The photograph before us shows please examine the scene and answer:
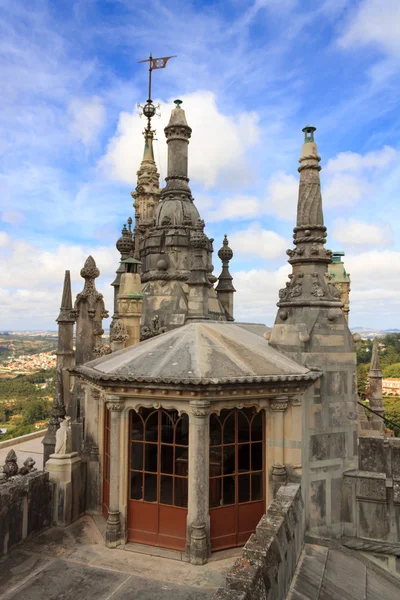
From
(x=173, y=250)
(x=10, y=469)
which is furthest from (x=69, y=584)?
(x=173, y=250)

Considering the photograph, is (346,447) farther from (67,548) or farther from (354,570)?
(67,548)

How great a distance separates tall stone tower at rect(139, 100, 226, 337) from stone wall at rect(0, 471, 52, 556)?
9594mm

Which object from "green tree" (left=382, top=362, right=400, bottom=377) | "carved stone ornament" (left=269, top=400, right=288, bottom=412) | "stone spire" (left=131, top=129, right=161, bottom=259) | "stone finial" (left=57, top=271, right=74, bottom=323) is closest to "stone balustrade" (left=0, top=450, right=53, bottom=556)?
"carved stone ornament" (left=269, top=400, right=288, bottom=412)

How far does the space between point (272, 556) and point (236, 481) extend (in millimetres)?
3169

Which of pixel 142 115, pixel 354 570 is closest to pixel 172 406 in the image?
pixel 354 570

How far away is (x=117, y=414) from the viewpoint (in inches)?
381

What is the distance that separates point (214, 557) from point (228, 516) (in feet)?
2.68

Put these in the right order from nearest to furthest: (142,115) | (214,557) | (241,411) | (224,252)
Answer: (214,557), (241,411), (224,252), (142,115)

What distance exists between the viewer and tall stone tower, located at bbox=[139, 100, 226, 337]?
19844 mm

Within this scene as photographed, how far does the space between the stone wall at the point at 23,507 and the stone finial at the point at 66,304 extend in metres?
9.36

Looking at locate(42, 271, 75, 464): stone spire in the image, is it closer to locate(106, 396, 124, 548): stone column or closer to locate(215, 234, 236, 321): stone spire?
locate(215, 234, 236, 321): stone spire

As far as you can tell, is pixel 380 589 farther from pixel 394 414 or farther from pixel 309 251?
pixel 394 414

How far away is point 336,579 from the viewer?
8523mm

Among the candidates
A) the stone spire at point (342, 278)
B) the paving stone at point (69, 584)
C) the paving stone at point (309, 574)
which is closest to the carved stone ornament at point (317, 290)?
the paving stone at point (309, 574)
